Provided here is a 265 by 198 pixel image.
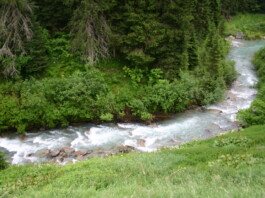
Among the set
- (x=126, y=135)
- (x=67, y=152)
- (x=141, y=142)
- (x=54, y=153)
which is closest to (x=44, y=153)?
(x=54, y=153)

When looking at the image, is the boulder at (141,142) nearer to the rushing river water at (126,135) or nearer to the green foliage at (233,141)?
the rushing river water at (126,135)

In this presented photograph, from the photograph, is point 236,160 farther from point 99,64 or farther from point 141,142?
point 99,64

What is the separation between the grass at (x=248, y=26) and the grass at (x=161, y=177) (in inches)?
1650

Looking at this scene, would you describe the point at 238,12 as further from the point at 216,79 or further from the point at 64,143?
the point at 64,143

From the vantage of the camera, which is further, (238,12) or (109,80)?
(238,12)

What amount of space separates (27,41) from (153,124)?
11.4 metres

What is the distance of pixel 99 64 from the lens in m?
21.2

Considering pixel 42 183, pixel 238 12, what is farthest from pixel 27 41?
pixel 238 12

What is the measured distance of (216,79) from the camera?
2227 centimetres

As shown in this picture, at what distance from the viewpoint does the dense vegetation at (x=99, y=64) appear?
55.4 ft

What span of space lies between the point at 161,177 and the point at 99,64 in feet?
50.6

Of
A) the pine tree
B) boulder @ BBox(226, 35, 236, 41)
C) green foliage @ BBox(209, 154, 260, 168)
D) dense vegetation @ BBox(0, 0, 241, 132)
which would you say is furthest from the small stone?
boulder @ BBox(226, 35, 236, 41)

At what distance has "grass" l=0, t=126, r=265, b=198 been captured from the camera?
5438 mm

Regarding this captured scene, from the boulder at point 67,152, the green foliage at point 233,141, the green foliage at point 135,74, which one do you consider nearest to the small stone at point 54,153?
the boulder at point 67,152
